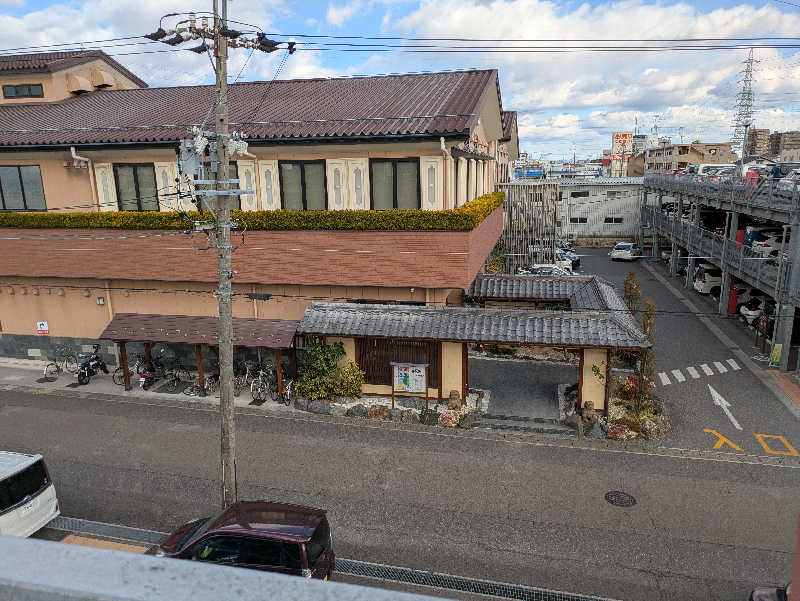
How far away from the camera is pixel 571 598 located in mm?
10508

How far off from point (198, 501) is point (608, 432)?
1194cm

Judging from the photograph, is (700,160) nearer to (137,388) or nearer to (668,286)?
(668,286)

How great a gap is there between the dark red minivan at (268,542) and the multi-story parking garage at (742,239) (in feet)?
68.3

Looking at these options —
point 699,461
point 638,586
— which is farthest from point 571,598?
point 699,461

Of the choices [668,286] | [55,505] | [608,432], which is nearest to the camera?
[55,505]

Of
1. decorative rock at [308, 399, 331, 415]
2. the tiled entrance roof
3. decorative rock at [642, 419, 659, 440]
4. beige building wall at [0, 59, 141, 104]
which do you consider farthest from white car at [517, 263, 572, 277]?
beige building wall at [0, 59, 141, 104]

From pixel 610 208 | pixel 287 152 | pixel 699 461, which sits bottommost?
pixel 699 461

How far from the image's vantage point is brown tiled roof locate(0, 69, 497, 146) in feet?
65.7

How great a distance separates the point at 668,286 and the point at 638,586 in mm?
31357

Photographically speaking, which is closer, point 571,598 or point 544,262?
point 571,598

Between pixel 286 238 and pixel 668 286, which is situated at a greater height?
pixel 286 238

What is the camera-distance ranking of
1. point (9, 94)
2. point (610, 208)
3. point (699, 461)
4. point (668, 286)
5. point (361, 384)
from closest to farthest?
point (699, 461) < point (361, 384) < point (9, 94) < point (668, 286) < point (610, 208)

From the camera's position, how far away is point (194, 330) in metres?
21.4

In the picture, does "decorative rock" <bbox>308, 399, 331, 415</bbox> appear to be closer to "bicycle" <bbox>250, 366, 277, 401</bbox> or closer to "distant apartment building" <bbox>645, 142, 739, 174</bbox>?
"bicycle" <bbox>250, 366, 277, 401</bbox>
